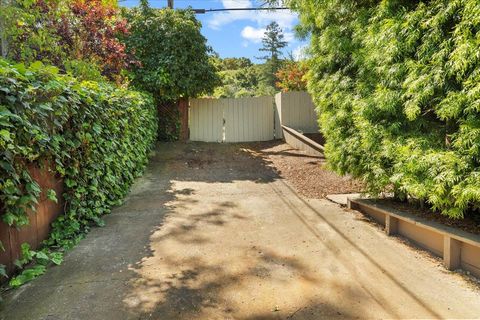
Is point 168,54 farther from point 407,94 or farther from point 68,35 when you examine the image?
point 407,94

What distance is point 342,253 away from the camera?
3.17 m

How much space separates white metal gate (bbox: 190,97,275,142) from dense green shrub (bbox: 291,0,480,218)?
5.81 meters

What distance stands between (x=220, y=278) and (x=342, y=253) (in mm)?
1308

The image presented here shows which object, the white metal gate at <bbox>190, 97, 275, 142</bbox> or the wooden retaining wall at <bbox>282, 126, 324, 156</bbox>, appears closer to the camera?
the wooden retaining wall at <bbox>282, 126, 324, 156</bbox>

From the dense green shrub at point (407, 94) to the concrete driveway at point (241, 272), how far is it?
0.68 m

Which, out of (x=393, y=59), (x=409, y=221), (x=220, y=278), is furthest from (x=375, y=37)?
(x=220, y=278)

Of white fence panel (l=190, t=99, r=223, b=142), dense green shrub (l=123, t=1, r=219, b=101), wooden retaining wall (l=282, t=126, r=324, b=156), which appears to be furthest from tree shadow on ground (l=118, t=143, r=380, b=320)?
white fence panel (l=190, t=99, r=223, b=142)

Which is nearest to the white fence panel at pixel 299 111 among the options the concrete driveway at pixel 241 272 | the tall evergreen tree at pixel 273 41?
the concrete driveway at pixel 241 272

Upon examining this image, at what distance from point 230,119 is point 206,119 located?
79 centimetres

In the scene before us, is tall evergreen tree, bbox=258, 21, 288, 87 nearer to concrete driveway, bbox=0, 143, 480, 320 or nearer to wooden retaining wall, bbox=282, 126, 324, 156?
wooden retaining wall, bbox=282, 126, 324, 156

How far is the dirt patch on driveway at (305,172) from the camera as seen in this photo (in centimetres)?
546

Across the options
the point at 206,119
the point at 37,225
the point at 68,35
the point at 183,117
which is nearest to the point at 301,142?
the point at 206,119

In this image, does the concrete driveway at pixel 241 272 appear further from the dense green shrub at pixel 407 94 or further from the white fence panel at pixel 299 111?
the white fence panel at pixel 299 111

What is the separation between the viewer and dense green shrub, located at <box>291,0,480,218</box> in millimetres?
2539
